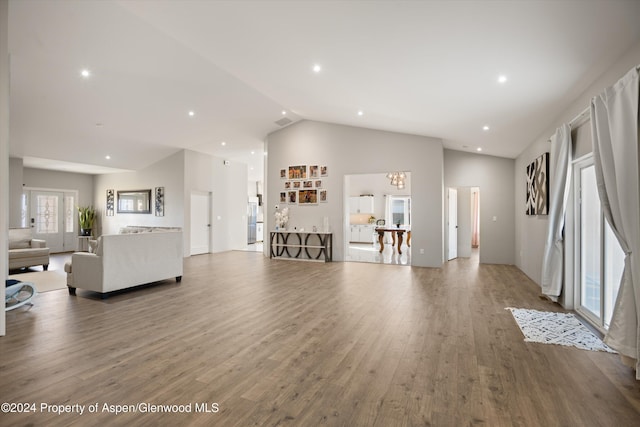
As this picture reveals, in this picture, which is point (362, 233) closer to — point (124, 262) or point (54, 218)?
point (124, 262)

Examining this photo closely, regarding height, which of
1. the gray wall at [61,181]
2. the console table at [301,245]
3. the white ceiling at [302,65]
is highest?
the white ceiling at [302,65]

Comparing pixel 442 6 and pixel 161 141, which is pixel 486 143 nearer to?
pixel 442 6

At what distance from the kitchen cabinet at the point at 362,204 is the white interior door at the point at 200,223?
564 cm

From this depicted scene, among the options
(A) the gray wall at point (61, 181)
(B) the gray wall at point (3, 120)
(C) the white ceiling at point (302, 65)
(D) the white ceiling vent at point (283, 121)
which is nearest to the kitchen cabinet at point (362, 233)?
(C) the white ceiling at point (302, 65)

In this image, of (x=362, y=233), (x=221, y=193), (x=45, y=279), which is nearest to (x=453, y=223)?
(x=362, y=233)

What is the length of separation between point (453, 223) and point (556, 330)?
5754mm

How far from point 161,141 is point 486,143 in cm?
812

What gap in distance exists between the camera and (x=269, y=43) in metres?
4.32

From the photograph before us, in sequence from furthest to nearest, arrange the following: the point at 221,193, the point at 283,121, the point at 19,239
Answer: the point at 221,193
the point at 283,121
the point at 19,239

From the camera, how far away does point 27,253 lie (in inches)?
274

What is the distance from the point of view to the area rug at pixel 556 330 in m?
3.11

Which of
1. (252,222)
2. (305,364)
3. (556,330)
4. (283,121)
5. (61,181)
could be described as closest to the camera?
(305,364)

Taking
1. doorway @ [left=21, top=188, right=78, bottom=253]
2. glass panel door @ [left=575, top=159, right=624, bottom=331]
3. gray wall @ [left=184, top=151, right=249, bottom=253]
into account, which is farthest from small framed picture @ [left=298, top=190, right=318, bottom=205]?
doorway @ [left=21, top=188, right=78, bottom=253]

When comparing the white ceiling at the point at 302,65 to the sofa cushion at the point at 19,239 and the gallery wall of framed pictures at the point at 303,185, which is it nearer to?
the gallery wall of framed pictures at the point at 303,185
